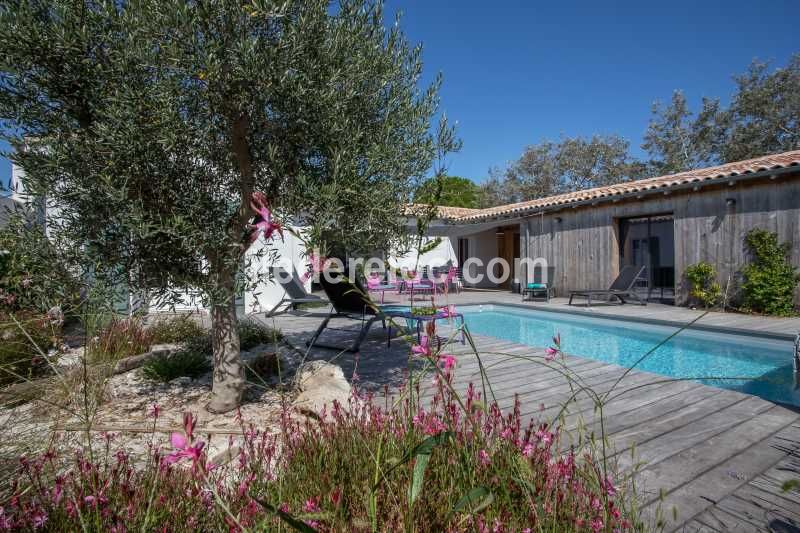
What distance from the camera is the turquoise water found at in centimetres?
537

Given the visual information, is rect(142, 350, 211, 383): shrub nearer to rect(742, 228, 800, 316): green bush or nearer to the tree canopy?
rect(742, 228, 800, 316): green bush

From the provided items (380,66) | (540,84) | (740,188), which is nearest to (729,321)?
(740,188)

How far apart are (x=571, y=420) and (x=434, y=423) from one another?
212cm

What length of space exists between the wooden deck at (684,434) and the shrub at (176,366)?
1476 mm

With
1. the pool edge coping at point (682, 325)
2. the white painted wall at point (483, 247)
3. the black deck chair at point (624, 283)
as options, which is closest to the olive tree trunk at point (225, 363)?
the pool edge coping at point (682, 325)

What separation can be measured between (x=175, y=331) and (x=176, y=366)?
226 cm

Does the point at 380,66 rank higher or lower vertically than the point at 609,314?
higher

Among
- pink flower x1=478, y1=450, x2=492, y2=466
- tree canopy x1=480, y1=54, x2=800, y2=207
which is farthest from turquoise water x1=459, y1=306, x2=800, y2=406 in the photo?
tree canopy x1=480, y1=54, x2=800, y2=207

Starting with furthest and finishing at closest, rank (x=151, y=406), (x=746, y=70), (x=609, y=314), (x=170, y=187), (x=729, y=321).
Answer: (x=746, y=70), (x=609, y=314), (x=729, y=321), (x=151, y=406), (x=170, y=187)

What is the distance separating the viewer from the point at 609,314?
9.70 metres

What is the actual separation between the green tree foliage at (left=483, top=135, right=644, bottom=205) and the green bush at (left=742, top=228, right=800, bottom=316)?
24016mm

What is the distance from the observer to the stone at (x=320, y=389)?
333 cm

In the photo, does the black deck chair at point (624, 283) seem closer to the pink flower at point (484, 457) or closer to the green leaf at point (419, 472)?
the pink flower at point (484, 457)

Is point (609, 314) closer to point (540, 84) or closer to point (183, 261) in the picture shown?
point (183, 261)
